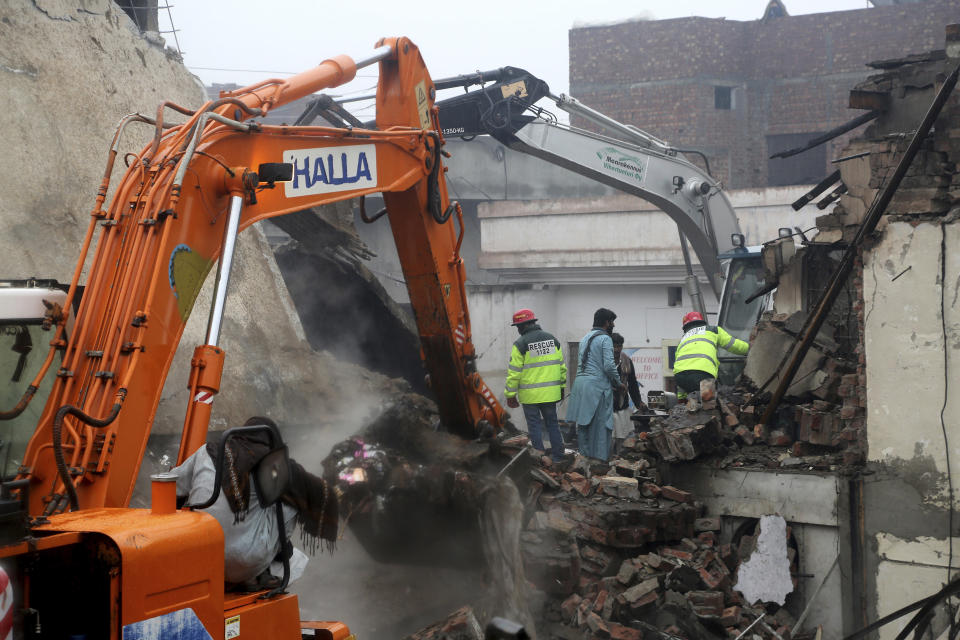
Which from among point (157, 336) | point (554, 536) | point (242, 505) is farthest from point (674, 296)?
point (242, 505)

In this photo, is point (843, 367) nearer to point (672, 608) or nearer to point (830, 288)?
point (830, 288)

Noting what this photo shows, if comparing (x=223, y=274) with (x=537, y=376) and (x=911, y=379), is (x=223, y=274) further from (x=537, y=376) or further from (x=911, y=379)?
(x=537, y=376)

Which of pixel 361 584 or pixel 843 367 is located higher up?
pixel 843 367

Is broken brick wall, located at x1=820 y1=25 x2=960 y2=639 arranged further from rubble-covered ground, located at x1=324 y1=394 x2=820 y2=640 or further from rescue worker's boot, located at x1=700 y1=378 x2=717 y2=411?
rescue worker's boot, located at x1=700 y1=378 x2=717 y2=411

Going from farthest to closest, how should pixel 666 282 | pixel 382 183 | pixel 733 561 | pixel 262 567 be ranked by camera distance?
pixel 666 282 → pixel 733 561 → pixel 382 183 → pixel 262 567

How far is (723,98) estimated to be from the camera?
89.0 ft

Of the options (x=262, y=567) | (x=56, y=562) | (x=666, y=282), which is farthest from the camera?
(x=666, y=282)

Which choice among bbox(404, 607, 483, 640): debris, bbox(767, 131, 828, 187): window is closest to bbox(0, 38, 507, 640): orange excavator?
bbox(404, 607, 483, 640): debris

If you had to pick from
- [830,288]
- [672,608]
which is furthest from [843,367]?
[672,608]

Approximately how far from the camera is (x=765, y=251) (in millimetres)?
9773

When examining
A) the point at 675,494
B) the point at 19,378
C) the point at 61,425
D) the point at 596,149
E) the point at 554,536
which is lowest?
the point at 554,536

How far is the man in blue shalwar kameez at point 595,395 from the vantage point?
9594mm

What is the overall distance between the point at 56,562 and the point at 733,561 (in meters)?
6.27

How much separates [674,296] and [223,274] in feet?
50.3
